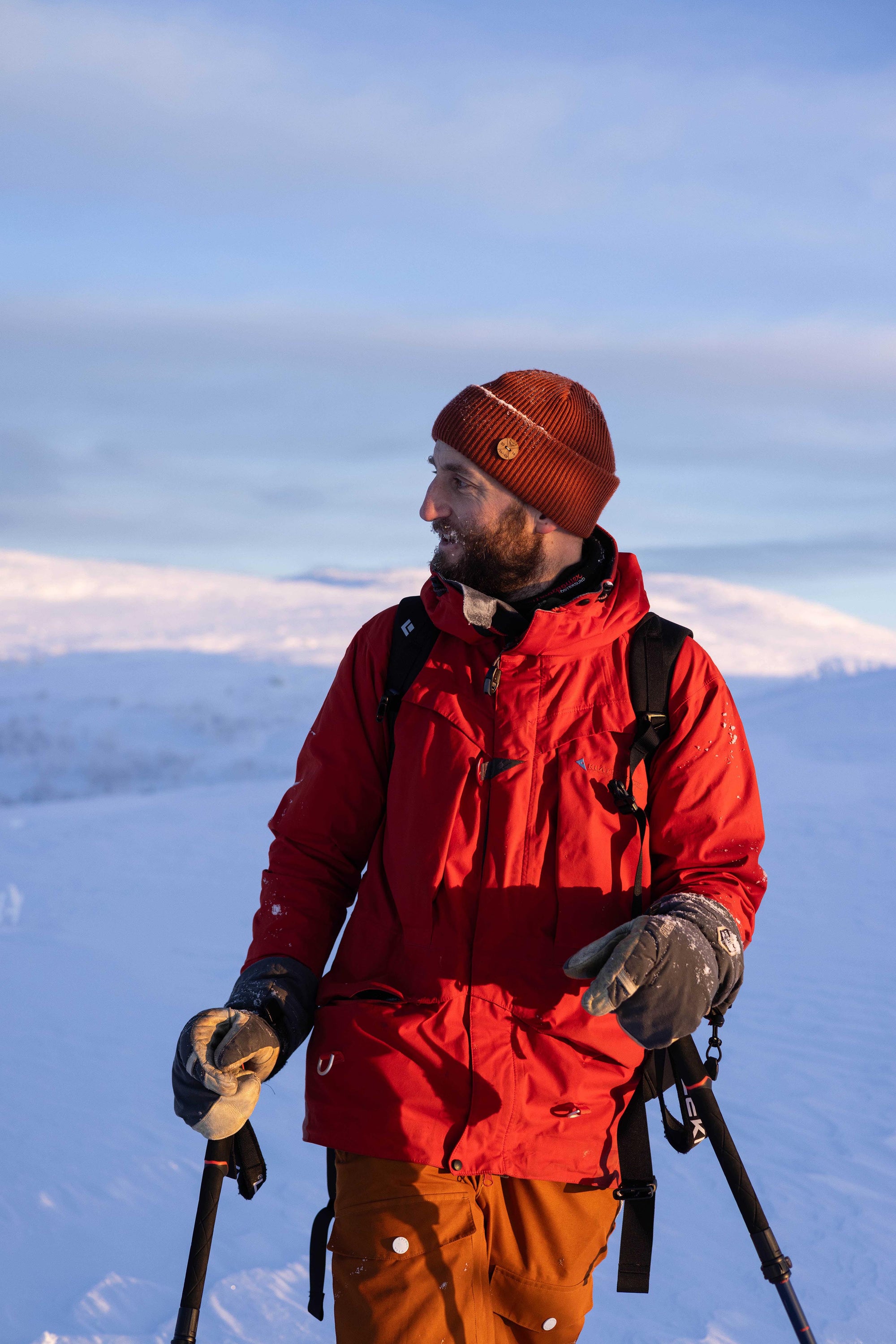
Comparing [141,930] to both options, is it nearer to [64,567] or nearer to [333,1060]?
[333,1060]

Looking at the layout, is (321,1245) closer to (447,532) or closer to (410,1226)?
(410,1226)

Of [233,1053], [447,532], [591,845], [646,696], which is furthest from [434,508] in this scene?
[233,1053]

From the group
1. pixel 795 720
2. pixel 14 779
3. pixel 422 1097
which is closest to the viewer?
pixel 422 1097

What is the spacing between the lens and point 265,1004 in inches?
89.3

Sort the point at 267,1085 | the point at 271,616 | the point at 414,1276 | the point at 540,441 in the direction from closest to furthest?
the point at 414,1276 → the point at 540,441 → the point at 267,1085 → the point at 271,616

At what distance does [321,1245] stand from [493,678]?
1.20 metres

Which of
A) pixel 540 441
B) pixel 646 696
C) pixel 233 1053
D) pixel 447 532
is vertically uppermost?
pixel 540 441

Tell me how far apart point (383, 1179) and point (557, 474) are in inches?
58.3

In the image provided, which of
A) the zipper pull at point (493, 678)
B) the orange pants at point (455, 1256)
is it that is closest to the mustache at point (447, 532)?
the zipper pull at point (493, 678)

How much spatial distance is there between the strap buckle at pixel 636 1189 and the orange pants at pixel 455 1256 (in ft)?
0.17

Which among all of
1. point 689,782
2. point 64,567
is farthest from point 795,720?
point 64,567

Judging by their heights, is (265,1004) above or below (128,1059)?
above

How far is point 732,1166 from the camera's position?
222 cm

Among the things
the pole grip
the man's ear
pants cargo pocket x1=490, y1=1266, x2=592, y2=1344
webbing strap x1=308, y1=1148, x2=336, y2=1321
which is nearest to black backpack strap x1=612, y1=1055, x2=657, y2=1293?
pants cargo pocket x1=490, y1=1266, x2=592, y2=1344
